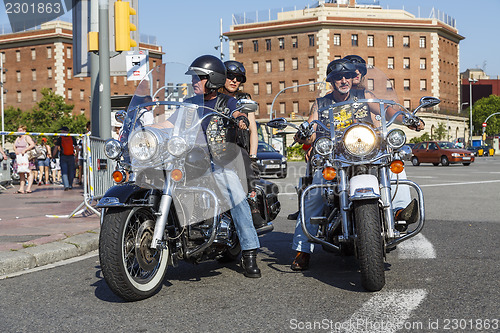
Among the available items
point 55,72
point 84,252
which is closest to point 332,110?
point 84,252

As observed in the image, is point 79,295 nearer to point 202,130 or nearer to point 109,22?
point 202,130

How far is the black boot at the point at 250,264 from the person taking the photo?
210 inches

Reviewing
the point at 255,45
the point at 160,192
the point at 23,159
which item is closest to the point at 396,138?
the point at 160,192

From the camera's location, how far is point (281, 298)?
4547 mm

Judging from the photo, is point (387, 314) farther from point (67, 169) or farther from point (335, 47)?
point (335, 47)

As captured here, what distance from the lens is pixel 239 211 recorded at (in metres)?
5.34

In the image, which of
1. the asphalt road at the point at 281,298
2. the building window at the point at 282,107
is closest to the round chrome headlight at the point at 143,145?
the asphalt road at the point at 281,298

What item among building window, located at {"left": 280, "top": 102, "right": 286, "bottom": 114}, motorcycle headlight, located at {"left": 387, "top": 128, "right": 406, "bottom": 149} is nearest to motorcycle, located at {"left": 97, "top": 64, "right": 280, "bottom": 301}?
motorcycle headlight, located at {"left": 387, "top": 128, "right": 406, "bottom": 149}

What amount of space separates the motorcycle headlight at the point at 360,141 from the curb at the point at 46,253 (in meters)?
3.22

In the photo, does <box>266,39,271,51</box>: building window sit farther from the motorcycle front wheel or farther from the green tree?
the motorcycle front wheel

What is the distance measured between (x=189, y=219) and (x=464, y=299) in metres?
1.98

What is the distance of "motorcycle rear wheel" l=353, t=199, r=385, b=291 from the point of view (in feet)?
14.8

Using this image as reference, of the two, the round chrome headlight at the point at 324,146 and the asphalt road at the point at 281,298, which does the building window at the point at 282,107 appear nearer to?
the asphalt road at the point at 281,298

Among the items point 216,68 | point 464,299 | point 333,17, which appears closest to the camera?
point 464,299
